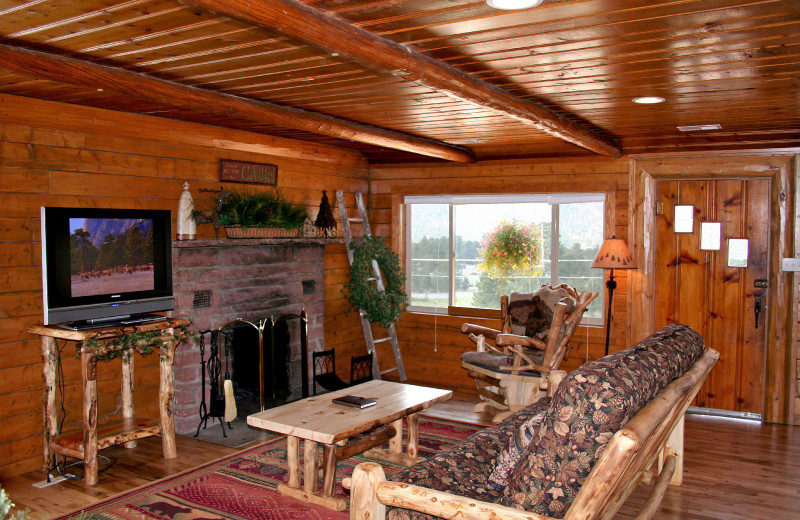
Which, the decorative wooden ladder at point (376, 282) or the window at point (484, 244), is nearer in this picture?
the window at point (484, 244)

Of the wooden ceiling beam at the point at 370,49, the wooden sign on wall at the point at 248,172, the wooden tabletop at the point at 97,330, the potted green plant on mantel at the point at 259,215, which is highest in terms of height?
the wooden ceiling beam at the point at 370,49

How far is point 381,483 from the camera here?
Answer: 7.71 ft

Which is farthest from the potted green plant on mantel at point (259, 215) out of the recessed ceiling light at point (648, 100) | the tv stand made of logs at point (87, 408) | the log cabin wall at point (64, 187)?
the recessed ceiling light at point (648, 100)

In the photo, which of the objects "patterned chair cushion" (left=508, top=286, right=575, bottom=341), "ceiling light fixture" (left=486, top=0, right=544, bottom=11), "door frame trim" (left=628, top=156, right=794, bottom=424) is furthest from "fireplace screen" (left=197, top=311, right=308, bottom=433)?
"ceiling light fixture" (left=486, top=0, right=544, bottom=11)

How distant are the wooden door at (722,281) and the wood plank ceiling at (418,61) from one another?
2.84 ft

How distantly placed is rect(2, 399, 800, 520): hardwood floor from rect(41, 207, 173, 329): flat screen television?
92cm

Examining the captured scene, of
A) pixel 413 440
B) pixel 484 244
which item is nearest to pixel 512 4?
pixel 413 440

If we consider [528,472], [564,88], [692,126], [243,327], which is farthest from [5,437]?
[692,126]

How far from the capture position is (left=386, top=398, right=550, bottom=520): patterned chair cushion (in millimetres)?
2581

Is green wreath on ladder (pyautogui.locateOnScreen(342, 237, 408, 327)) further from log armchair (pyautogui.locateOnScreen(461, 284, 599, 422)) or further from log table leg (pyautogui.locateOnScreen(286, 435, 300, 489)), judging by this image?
log table leg (pyautogui.locateOnScreen(286, 435, 300, 489))

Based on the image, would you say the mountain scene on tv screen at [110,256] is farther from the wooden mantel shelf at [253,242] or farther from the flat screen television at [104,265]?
the wooden mantel shelf at [253,242]

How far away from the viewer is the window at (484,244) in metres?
5.95

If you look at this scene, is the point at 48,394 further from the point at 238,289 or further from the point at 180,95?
the point at 180,95

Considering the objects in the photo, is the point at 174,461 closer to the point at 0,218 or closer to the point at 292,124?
the point at 0,218
